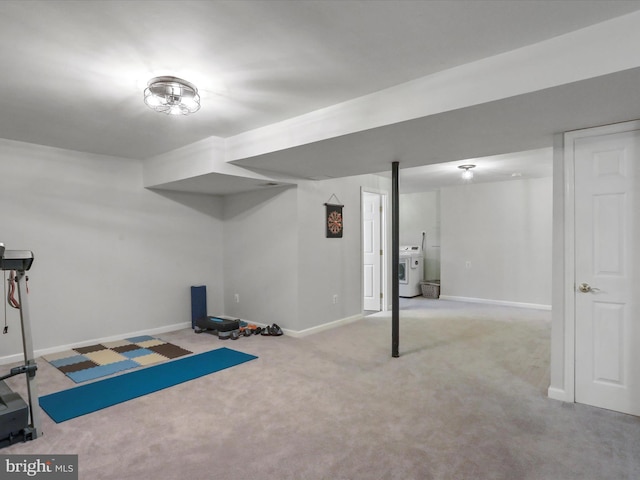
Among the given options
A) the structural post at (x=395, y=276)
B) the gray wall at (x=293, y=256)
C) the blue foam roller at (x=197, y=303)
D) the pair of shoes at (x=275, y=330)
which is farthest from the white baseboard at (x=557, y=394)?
the blue foam roller at (x=197, y=303)

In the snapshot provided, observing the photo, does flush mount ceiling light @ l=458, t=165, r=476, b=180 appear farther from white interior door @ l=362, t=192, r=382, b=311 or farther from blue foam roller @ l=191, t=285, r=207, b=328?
blue foam roller @ l=191, t=285, r=207, b=328

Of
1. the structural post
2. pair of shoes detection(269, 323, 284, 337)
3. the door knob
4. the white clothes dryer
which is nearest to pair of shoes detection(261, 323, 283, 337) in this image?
pair of shoes detection(269, 323, 284, 337)

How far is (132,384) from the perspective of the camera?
133 inches

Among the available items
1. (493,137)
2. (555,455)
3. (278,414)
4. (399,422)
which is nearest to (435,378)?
(399,422)

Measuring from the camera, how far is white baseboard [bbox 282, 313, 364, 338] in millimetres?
5012

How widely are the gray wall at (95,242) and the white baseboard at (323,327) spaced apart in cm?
167

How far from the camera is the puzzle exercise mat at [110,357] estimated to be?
371 cm

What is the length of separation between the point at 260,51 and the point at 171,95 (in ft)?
2.57

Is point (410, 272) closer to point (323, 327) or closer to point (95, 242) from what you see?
point (323, 327)

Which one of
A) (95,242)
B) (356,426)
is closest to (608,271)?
(356,426)

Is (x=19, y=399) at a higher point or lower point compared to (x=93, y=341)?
higher

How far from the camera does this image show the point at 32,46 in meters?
2.12

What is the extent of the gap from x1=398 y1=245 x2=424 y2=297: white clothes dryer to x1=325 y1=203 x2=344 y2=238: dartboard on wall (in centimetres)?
285

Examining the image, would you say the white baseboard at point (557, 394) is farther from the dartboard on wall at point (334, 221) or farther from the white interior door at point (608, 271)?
the dartboard on wall at point (334, 221)
